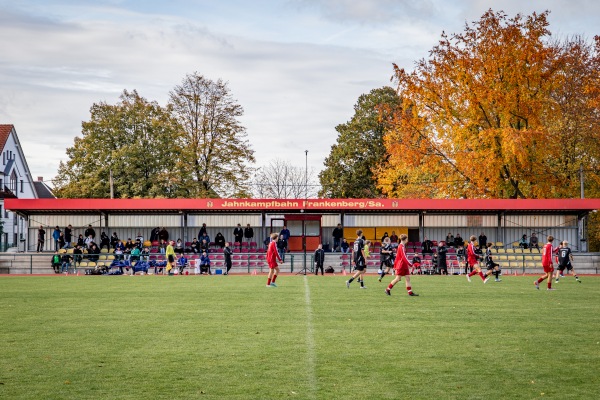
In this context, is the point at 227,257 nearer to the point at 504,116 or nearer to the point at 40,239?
the point at 40,239

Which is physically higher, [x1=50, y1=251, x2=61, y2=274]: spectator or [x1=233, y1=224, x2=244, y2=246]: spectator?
[x1=233, y1=224, x2=244, y2=246]: spectator

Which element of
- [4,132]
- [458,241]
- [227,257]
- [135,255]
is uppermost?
[4,132]

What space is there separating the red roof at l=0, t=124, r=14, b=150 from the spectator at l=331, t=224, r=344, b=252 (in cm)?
3971

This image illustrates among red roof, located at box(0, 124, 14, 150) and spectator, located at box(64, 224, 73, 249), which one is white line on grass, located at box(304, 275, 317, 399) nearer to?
spectator, located at box(64, 224, 73, 249)

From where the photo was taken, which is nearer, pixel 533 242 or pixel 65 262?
pixel 65 262

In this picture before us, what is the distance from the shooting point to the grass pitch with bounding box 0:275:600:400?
884 cm

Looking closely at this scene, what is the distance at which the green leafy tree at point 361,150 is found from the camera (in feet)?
228

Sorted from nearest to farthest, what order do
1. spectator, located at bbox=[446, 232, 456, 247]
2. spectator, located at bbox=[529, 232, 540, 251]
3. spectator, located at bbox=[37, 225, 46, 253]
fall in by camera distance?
spectator, located at bbox=[446, 232, 456, 247]
spectator, located at bbox=[529, 232, 540, 251]
spectator, located at bbox=[37, 225, 46, 253]

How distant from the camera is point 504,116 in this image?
154 feet

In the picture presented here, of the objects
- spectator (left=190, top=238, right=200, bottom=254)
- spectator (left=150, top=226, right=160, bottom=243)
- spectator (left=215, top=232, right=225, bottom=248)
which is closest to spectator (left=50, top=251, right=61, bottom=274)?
spectator (left=150, top=226, right=160, bottom=243)

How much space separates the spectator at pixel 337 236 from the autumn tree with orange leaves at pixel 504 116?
896 cm

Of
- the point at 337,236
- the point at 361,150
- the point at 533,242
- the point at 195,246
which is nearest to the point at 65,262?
the point at 195,246

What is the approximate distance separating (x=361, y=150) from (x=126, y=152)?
2208 cm

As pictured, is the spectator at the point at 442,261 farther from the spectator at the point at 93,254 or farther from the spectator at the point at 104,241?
the spectator at the point at 104,241
